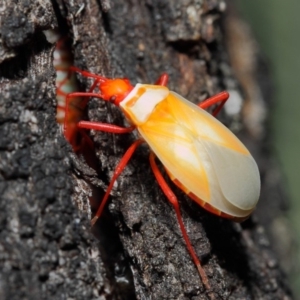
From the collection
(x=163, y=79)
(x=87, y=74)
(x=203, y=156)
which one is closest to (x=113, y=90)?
(x=87, y=74)

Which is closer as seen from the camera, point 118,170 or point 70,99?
point 118,170

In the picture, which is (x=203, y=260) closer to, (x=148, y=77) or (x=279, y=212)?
(x=148, y=77)

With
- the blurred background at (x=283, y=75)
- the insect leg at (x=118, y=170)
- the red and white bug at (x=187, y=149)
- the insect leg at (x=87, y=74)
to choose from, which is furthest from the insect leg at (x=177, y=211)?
the blurred background at (x=283, y=75)

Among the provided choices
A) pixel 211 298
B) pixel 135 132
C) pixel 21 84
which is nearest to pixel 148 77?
pixel 135 132

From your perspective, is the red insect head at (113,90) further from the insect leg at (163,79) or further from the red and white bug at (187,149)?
the insect leg at (163,79)

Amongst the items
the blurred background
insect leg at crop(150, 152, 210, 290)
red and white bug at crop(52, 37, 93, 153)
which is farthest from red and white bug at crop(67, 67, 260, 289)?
the blurred background

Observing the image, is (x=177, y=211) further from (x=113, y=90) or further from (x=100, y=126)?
(x=113, y=90)
